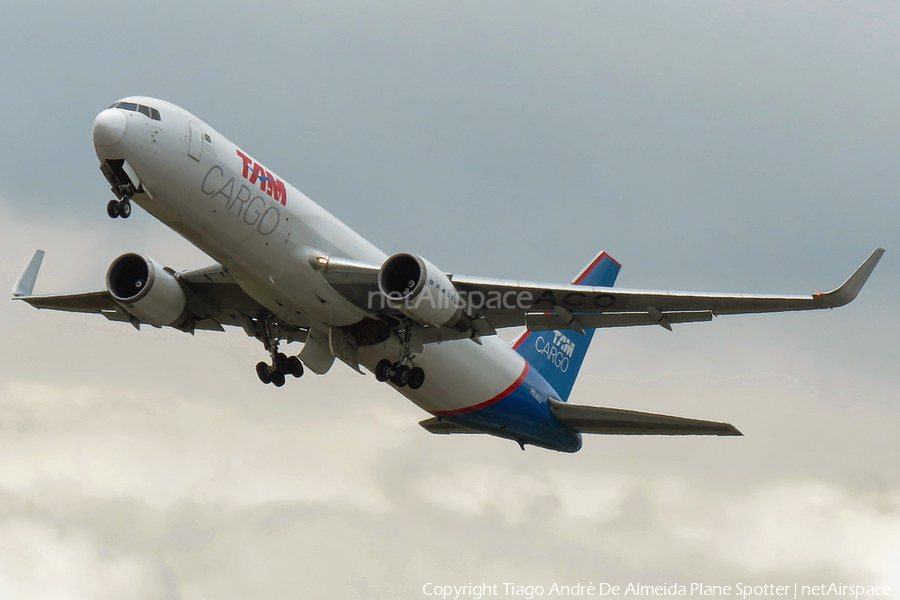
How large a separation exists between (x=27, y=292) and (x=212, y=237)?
943 centimetres

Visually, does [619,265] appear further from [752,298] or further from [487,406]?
[752,298]

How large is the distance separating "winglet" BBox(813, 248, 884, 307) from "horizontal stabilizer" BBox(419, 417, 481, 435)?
13.6 m

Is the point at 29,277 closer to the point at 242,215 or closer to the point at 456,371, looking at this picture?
the point at 242,215

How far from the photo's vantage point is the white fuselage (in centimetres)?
2228

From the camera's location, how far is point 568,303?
25656mm

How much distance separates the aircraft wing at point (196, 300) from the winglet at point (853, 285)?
14313 millimetres

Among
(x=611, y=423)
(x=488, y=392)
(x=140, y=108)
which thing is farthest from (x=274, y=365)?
(x=611, y=423)

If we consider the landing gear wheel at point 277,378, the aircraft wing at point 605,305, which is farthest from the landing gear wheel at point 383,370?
the landing gear wheel at point 277,378

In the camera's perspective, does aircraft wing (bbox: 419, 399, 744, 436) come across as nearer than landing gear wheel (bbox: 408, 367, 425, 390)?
No

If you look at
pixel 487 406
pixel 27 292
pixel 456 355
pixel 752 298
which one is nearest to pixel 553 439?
pixel 487 406

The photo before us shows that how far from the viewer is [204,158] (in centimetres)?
2294

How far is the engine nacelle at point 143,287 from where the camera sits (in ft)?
88.9

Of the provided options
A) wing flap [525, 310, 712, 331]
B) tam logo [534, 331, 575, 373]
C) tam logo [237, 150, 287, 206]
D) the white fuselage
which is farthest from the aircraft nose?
tam logo [534, 331, 575, 373]

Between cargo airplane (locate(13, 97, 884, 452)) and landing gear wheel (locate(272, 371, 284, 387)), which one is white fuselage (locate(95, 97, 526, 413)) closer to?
cargo airplane (locate(13, 97, 884, 452))
